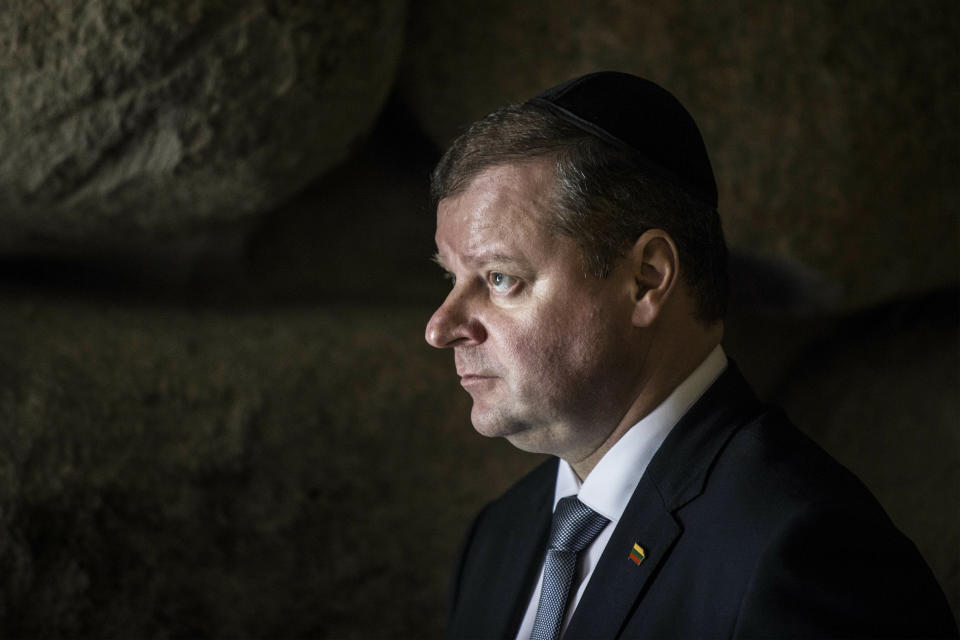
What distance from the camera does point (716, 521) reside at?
3.28 ft

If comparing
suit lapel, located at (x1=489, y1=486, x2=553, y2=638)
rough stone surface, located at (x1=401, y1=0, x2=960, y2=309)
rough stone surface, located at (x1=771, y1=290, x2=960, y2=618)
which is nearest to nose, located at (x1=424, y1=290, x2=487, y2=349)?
suit lapel, located at (x1=489, y1=486, x2=553, y2=638)

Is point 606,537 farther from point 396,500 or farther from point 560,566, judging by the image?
point 396,500

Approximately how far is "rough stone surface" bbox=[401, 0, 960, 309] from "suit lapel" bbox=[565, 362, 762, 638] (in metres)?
0.82

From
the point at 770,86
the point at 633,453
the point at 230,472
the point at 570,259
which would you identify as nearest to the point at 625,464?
the point at 633,453

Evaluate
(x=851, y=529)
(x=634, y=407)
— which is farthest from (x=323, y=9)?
(x=851, y=529)

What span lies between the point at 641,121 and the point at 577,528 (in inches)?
19.7

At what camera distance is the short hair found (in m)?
1.05

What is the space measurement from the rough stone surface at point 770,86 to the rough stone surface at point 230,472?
540 mm

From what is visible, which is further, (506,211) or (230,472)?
(230,472)

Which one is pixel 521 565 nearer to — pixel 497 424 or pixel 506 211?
pixel 497 424

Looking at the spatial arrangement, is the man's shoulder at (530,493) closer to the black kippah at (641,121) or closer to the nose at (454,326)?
the nose at (454,326)

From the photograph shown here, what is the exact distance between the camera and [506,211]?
1.07 m

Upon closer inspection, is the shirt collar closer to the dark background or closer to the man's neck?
the man's neck

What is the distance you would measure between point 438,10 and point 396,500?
0.97 meters
